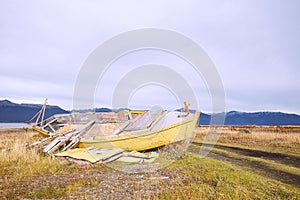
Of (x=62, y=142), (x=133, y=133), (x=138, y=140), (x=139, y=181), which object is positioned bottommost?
(x=139, y=181)

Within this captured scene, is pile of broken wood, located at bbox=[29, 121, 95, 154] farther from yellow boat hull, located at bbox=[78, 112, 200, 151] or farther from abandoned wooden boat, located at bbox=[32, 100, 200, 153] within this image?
yellow boat hull, located at bbox=[78, 112, 200, 151]

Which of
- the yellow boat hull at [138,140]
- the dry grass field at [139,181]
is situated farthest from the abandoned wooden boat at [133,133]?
the dry grass field at [139,181]

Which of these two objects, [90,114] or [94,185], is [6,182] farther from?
[90,114]

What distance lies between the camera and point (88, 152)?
1136cm

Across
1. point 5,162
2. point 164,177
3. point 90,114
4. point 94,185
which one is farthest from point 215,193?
point 90,114

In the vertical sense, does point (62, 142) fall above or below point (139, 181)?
above

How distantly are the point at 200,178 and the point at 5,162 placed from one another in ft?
26.3

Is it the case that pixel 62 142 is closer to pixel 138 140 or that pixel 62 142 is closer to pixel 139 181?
pixel 138 140

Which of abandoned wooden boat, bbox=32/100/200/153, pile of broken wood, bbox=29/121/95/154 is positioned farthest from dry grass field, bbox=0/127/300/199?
abandoned wooden boat, bbox=32/100/200/153

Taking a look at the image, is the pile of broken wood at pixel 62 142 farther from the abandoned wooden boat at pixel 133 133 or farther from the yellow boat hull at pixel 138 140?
the yellow boat hull at pixel 138 140

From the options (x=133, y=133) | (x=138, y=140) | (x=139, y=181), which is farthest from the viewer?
(x=133, y=133)

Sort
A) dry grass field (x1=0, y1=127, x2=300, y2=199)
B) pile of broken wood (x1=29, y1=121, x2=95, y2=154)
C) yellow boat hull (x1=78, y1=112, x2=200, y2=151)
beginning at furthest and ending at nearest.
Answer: yellow boat hull (x1=78, y1=112, x2=200, y2=151) < pile of broken wood (x1=29, y1=121, x2=95, y2=154) < dry grass field (x1=0, y1=127, x2=300, y2=199)

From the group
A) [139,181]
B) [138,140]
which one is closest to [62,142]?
[138,140]

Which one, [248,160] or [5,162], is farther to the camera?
[248,160]
